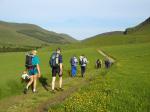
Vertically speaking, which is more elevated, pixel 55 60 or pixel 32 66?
pixel 55 60

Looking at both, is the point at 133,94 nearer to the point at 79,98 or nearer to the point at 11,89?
the point at 79,98

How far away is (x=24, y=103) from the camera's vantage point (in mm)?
18000

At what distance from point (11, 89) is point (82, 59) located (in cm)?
1288

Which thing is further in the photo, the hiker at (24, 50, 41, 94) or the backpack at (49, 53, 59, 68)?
the backpack at (49, 53, 59, 68)

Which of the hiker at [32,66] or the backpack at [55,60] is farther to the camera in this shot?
the backpack at [55,60]

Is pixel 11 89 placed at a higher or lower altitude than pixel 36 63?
lower

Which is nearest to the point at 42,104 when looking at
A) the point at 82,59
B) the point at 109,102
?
the point at 109,102

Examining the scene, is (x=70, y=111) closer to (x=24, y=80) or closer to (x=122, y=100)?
(x=122, y=100)

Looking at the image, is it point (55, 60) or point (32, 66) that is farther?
point (55, 60)

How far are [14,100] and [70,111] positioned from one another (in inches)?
247

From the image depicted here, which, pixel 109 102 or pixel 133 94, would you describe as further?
pixel 133 94

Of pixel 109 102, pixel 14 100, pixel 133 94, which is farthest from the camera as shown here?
pixel 14 100

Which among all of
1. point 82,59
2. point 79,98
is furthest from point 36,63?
point 82,59

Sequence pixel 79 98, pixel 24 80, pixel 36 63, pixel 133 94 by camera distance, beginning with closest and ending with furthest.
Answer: pixel 79 98
pixel 133 94
pixel 36 63
pixel 24 80
